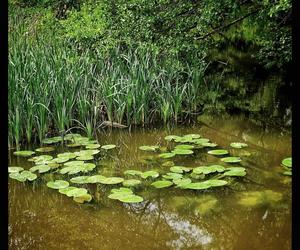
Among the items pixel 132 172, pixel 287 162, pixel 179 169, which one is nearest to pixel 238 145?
pixel 287 162

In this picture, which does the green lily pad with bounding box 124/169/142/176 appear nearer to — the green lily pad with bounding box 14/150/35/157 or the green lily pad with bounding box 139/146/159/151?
the green lily pad with bounding box 139/146/159/151

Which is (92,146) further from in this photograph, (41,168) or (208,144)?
(208,144)

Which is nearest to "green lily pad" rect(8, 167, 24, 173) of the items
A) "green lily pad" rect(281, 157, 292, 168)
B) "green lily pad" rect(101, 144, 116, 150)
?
"green lily pad" rect(101, 144, 116, 150)

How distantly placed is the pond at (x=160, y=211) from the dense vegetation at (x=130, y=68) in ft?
2.07

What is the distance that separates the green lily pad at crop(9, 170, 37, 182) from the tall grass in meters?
0.57

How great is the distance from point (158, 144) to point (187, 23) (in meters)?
1.47

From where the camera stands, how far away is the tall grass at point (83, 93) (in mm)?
3695

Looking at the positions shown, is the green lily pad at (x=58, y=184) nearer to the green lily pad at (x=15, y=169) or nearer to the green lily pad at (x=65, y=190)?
the green lily pad at (x=65, y=190)

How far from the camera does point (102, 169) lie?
10.4 feet

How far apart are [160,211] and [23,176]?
38.6 inches

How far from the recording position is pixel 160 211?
8.62ft

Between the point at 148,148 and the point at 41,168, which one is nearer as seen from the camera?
the point at 41,168

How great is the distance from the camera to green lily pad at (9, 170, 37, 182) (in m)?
2.94

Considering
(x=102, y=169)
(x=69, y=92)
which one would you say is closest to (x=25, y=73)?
(x=69, y=92)
